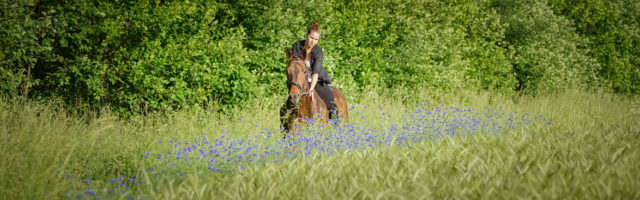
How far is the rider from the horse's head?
12 centimetres

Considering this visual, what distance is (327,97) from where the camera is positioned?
748 cm

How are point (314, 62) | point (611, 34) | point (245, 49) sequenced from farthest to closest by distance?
point (611, 34)
point (245, 49)
point (314, 62)

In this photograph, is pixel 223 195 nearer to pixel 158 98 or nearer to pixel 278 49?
pixel 158 98

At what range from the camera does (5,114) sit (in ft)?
21.5

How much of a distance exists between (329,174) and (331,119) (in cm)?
292

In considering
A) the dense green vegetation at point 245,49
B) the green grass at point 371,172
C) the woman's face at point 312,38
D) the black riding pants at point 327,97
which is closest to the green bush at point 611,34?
the dense green vegetation at point 245,49

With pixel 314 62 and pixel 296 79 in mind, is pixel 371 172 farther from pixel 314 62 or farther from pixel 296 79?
pixel 314 62

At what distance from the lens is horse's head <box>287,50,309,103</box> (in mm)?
6078

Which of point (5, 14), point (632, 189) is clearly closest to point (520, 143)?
point (632, 189)

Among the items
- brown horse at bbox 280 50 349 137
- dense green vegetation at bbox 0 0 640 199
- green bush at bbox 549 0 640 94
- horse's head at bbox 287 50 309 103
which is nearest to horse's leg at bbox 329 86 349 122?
dense green vegetation at bbox 0 0 640 199

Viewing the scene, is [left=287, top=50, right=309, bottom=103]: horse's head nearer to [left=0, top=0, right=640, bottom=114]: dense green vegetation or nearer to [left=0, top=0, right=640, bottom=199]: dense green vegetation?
[left=0, top=0, right=640, bottom=199]: dense green vegetation

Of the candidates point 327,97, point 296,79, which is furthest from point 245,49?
point 296,79

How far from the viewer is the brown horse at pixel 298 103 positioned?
615cm

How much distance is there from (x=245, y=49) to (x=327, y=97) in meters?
2.65
